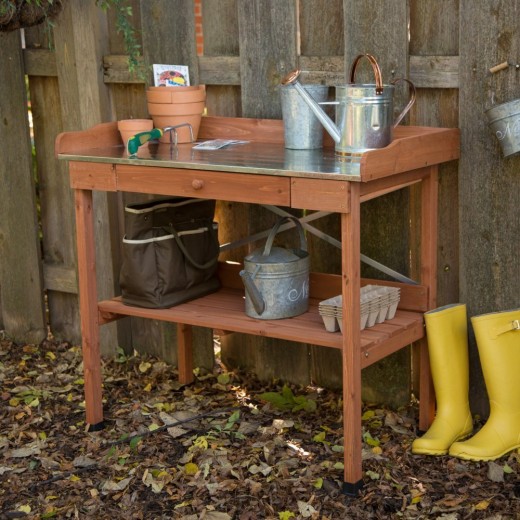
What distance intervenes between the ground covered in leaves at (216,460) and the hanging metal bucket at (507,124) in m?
1.08

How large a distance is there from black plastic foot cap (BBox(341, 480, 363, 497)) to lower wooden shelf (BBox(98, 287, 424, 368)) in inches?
15.5

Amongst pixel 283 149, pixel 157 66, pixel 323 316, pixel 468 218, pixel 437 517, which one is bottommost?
pixel 437 517

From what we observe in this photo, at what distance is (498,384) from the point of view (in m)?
3.58

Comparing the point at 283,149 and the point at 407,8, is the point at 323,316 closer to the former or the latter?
the point at 283,149

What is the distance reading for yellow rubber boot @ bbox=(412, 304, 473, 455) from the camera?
3.63 m

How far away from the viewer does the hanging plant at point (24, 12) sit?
3.86 m

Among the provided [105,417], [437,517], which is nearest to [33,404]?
[105,417]

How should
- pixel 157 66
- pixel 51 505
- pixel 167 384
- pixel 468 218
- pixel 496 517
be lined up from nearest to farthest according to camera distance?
pixel 496 517
pixel 51 505
pixel 468 218
pixel 157 66
pixel 167 384

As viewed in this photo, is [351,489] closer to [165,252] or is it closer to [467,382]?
[467,382]

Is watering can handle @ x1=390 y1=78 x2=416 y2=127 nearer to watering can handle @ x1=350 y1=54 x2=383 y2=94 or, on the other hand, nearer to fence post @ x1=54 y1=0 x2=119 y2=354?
watering can handle @ x1=350 y1=54 x2=383 y2=94

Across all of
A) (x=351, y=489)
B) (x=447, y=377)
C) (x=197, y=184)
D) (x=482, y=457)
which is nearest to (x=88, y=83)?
(x=197, y=184)

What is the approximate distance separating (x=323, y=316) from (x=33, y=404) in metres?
1.47

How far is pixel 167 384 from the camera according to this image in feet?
14.7

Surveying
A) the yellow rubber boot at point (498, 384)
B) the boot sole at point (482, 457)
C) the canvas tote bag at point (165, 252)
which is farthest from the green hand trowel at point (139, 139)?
the boot sole at point (482, 457)
